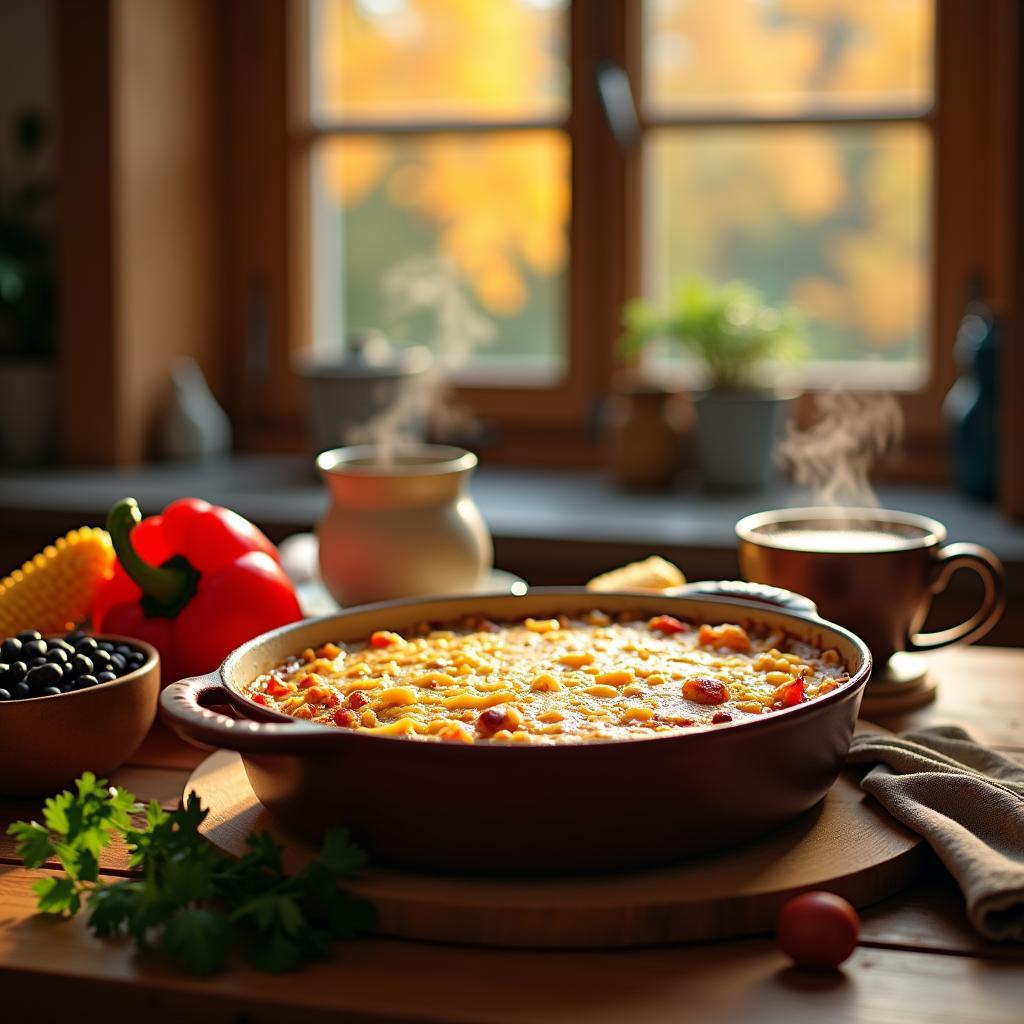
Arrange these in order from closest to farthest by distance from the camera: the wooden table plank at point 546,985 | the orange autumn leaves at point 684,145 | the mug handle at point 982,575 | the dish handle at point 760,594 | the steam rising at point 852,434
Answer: the wooden table plank at point 546,985, the dish handle at point 760,594, the mug handle at point 982,575, the steam rising at point 852,434, the orange autumn leaves at point 684,145

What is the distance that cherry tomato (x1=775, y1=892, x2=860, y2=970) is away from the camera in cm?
78

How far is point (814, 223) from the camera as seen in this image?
3059 mm

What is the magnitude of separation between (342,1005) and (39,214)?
3.07 meters

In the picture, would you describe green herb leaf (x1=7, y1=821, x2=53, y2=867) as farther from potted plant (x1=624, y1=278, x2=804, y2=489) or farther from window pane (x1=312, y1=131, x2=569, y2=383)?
window pane (x1=312, y1=131, x2=569, y2=383)

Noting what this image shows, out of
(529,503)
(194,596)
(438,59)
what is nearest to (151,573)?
(194,596)

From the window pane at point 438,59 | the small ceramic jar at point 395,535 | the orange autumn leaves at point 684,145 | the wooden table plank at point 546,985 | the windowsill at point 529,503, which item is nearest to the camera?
the wooden table plank at point 546,985

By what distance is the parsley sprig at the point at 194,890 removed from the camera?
78 cm

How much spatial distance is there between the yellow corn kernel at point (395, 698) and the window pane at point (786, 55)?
7.61 ft

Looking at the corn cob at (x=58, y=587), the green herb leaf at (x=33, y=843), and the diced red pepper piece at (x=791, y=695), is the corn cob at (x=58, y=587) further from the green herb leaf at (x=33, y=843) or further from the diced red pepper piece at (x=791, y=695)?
the diced red pepper piece at (x=791, y=695)

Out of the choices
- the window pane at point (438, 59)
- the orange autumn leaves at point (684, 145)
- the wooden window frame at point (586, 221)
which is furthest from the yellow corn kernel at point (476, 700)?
the window pane at point (438, 59)

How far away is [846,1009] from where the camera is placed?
0.74m

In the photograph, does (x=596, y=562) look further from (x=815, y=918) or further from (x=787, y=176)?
(x=815, y=918)

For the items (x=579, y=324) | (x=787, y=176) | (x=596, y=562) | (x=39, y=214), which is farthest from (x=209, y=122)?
(x=596, y=562)

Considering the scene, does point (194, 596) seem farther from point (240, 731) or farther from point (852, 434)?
point (852, 434)
